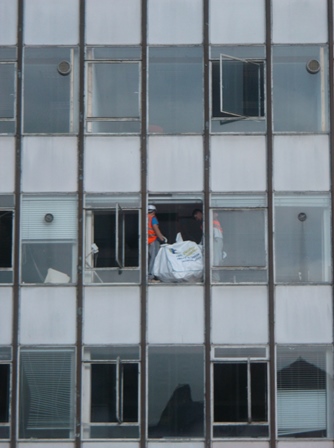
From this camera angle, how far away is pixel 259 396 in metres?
25.8

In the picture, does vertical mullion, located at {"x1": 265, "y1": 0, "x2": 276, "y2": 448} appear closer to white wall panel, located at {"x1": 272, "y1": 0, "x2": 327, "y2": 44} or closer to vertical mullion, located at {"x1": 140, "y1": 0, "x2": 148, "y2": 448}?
white wall panel, located at {"x1": 272, "y1": 0, "x2": 327, "y2": 44}

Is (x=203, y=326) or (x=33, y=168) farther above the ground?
(x=33, y=168)

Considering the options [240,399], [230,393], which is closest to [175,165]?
[230,393]

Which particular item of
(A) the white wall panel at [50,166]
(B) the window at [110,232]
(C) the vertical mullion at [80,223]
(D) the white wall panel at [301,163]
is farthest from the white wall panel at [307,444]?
(A) the white wall panel at [50,166]

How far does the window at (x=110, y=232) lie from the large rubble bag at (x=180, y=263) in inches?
20.7

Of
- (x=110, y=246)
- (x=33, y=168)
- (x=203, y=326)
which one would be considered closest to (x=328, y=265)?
(x=203, y=326)

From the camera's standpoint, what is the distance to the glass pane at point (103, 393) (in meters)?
25.8

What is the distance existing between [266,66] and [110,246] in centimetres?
503

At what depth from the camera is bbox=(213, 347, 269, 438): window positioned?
25.7 m

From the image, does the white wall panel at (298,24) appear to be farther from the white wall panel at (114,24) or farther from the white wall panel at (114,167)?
the white wall panel at (114,167)

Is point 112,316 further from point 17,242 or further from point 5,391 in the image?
point 5,391

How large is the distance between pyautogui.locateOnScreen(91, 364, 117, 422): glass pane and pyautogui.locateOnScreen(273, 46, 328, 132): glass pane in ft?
21.2

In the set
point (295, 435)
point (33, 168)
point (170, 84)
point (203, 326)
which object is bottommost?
point (295, 435)

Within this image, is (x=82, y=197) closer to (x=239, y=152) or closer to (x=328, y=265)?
(x=239, y=152)
